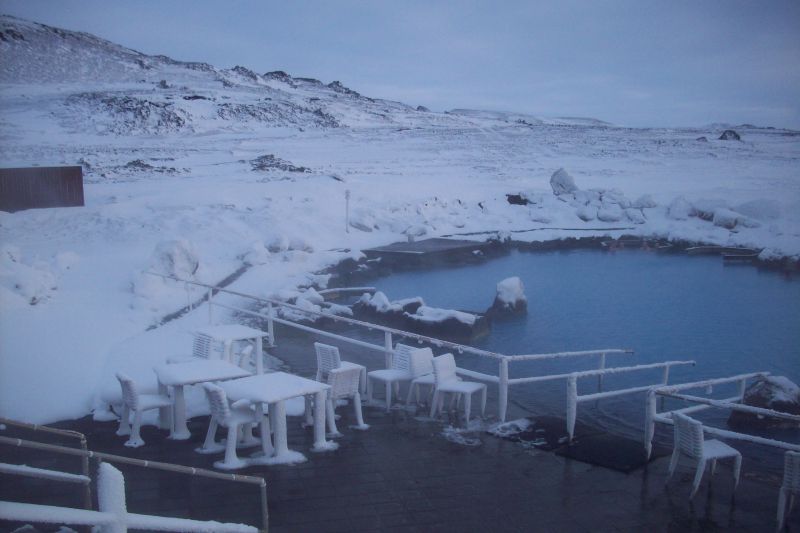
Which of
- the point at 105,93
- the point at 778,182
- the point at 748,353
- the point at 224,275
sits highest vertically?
the point at 105,93

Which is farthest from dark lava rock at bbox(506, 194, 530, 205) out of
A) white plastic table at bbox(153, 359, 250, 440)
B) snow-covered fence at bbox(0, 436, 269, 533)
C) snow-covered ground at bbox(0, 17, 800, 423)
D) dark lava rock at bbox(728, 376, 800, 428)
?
snow-covered fence at bbox(0, 436, 269, 533)

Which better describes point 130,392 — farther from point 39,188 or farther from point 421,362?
point 39,188

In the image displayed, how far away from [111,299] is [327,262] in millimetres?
9892

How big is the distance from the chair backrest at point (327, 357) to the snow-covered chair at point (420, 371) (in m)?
0.69

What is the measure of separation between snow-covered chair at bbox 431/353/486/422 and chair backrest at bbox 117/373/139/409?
7.40 ft

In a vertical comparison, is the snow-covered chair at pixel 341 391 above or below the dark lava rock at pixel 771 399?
above

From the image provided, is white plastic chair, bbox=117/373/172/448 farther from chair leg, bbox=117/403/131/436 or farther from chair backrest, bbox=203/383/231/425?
chair backrest, bbox=203/383/231/425

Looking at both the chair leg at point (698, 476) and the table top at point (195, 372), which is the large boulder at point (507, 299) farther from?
the chair leg at point (698, 476)

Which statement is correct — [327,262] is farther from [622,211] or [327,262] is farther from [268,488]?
[622,211]

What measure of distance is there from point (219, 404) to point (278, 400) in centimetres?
38

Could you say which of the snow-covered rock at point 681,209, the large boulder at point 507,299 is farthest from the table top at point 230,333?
the snow-covered rock at point 681,209

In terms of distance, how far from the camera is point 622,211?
3284cm

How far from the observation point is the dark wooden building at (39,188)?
1541 centimetres

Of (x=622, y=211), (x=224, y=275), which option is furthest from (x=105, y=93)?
(x=622, y=211)
